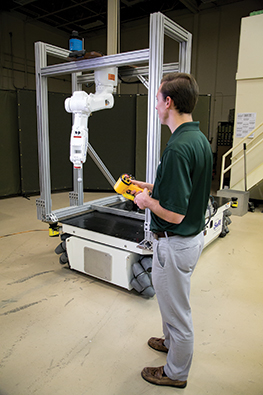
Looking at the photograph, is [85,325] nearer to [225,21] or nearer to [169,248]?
[169,248]

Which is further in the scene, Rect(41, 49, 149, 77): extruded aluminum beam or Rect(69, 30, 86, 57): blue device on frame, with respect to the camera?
Rect(69, 30, 86, 57): blue device on frame

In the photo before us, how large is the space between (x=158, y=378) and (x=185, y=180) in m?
1.15

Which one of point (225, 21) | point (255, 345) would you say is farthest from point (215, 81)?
point (255, 345)

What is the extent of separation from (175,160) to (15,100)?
5840mm

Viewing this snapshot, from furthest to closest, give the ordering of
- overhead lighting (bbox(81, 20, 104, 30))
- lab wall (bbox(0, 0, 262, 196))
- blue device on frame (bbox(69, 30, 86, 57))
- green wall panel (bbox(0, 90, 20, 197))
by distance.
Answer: overhead lighting (bbox(81, 20, 104, 30)) < lab wall (bbox(0, 0, 262, 196)) < green wall panel (bbox(0, 90, 20, 197)) < blue device on frame (bbox(69, 30, 86, 57))

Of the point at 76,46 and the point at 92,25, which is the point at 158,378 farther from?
the point at 92,25

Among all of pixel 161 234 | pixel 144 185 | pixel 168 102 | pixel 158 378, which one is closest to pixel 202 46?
pixel 144 185

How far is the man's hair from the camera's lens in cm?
124

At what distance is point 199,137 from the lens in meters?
1.29

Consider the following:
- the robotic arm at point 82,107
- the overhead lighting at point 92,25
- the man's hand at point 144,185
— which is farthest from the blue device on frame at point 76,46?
the overhead lighting at point 92,25

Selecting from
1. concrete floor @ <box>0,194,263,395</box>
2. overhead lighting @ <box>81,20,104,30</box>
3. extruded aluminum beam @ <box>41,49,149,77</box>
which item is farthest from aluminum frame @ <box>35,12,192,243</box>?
overhead lighting @ <box>81,20,104,30</box>

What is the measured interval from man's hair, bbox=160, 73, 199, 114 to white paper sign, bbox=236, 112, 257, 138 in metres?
4.97

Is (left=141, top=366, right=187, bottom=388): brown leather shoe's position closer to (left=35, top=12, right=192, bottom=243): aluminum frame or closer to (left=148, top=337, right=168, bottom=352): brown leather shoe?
(left=148, top=337, right=168, bottom=352): brown leather shoe

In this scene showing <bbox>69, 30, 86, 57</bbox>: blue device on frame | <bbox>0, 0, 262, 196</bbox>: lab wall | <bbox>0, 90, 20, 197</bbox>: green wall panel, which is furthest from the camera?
<bbox>0, 0, 262, 196</bbox>: lab wall
